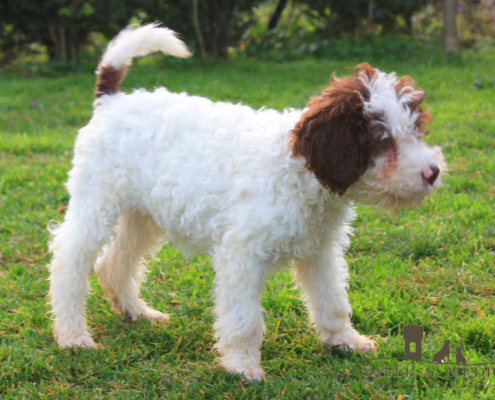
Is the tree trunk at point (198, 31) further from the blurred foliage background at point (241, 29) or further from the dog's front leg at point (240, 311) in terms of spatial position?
the dog's front leg at point (240, 311)

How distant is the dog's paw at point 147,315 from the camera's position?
3.94 meters

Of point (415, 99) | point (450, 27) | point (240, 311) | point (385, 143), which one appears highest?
point (415, 99)

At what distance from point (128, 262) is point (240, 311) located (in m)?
1.17

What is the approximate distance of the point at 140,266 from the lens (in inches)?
163

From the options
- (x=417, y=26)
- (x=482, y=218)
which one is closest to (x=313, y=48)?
(x=417, y=26)

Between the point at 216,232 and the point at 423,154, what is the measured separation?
1.21 m

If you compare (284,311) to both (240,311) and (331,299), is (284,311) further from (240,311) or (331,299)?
(240,311)

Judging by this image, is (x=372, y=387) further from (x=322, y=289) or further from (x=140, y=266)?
(x=140, y=266)

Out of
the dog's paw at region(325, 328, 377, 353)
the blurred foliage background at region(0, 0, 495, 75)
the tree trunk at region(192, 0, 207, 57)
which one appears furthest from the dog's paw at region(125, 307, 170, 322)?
the tree trunk at region(192, 0, 207, 57)

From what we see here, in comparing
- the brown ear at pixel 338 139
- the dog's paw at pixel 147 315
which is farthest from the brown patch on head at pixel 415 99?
the dog's paw at pixel 147 315

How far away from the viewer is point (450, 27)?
1146cm

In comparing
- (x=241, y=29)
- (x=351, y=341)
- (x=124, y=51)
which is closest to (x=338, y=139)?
(x=351, y=341)

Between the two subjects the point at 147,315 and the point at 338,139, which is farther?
the point at 147,315

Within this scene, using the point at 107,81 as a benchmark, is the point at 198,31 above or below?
below
